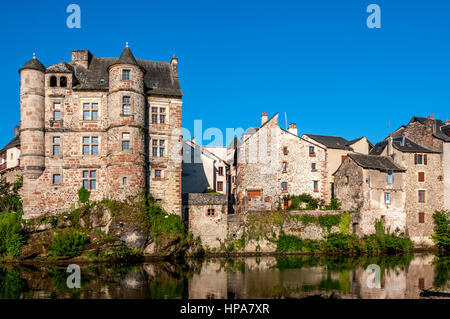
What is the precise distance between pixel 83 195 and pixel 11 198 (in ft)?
23.3

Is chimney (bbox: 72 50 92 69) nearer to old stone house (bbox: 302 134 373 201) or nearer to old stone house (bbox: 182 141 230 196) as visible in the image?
old stone house (bbox: 182 141 230 196)

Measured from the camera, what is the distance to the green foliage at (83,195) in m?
37.1

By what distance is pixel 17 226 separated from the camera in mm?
33438

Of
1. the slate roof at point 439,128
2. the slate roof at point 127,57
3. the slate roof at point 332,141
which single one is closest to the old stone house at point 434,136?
the slate roof at point 439,128

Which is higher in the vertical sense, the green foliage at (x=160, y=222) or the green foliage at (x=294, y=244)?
the green foliage at (x=160, y=222)

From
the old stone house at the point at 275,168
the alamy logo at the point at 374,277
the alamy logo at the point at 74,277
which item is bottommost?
the alamy logo at the point at 374,277

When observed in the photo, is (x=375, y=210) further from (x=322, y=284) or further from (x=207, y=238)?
(x=322, y=284)

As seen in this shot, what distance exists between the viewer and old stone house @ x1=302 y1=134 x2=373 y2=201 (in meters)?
48.0

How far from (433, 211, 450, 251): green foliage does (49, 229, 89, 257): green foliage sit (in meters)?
34.3

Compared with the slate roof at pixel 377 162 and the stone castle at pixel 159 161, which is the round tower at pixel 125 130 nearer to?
the stone castle at pixel 159 161

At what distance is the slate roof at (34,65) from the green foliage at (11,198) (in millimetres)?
9783

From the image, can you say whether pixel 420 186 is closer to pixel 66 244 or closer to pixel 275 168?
pixel 275 168

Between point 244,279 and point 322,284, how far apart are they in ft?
14.2
